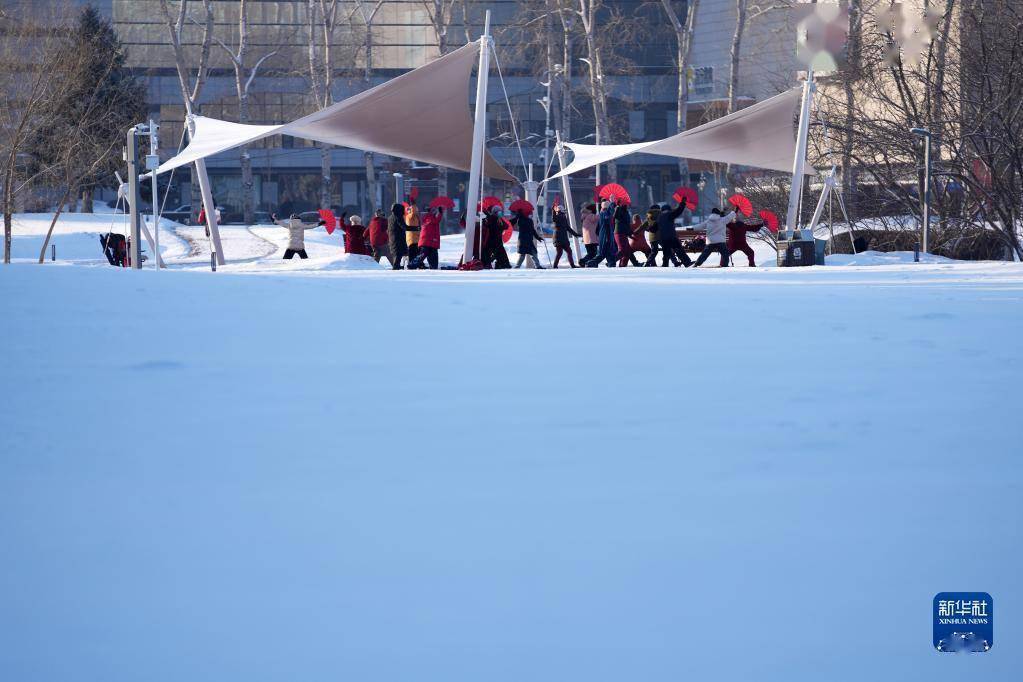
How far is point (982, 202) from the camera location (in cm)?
2205

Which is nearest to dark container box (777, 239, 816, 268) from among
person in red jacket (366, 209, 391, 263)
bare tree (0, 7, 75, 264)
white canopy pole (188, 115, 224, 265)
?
person in red jacket (366, 209, 391, 263)

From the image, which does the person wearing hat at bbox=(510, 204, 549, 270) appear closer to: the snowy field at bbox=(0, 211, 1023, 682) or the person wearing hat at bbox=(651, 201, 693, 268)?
the person wearing hat at bbox=(651, 201, 693, 268)

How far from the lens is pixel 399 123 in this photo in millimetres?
20719

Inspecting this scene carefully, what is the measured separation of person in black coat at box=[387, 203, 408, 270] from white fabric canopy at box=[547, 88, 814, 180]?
9.26 feet

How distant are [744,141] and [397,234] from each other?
6.48 meters

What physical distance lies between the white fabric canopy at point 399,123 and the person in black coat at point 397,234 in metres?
1.30

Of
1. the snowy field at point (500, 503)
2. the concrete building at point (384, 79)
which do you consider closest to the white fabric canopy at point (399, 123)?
the snowy field at point (500, 503)

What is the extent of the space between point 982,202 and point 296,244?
37.0ft

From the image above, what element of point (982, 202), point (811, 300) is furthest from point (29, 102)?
point (811, 300)

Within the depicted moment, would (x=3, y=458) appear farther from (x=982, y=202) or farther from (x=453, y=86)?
(x=982, y=202)

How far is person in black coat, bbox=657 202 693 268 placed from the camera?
66.2ft

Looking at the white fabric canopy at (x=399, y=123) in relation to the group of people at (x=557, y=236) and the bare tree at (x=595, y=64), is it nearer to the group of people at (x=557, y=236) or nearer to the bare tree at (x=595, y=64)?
the group of people at (x=557, y=236)

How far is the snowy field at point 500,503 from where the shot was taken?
10.7 ft

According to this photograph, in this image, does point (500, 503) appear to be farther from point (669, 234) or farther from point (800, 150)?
point (800, 150)
